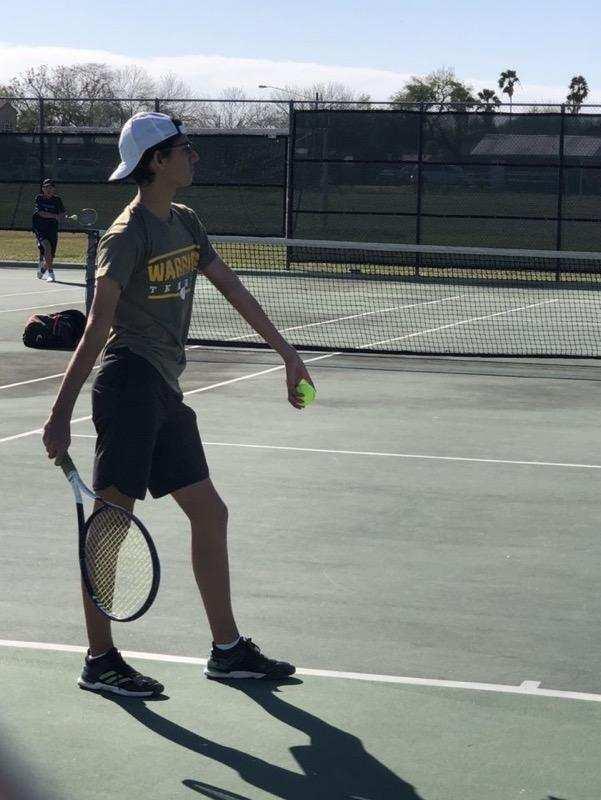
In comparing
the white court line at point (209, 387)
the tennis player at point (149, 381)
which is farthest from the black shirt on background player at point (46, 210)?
the tennis player at point (149, 381)

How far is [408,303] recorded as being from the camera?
23672mm

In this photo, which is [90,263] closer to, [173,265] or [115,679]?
[173,265]

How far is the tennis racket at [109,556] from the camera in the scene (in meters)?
4.27

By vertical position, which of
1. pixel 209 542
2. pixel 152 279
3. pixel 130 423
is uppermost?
pixel 152 279

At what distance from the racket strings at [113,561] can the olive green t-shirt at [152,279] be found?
1.80ft

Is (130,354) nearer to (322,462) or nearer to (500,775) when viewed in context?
(500,775)

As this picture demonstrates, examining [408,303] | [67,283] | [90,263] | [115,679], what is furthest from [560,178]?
[115,679]

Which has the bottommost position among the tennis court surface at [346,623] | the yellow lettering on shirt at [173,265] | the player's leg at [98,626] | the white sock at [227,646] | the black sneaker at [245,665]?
the tennis court surface at [346,623]

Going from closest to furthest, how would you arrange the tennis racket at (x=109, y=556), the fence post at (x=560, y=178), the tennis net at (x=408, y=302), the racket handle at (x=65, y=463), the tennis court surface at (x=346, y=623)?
the tennis court surface at (x=346, y=623) < the tennis racket at (x=109, y=556) < the racket handle at (x=65, y=463) < the tennis net at (x=408, y=302) < the fence post at (x=560, y=178)

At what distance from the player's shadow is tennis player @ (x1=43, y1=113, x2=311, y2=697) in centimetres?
31

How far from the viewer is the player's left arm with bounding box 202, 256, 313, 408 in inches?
187

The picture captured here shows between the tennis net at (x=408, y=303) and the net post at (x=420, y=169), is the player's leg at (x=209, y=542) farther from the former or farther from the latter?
the net post at (x=420, y=169)

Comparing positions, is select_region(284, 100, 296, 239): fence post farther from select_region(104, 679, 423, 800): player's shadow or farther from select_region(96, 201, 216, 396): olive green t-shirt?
select_region(104, 679, 423, 800): player's shadow

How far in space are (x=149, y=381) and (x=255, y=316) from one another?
1.49 feet
